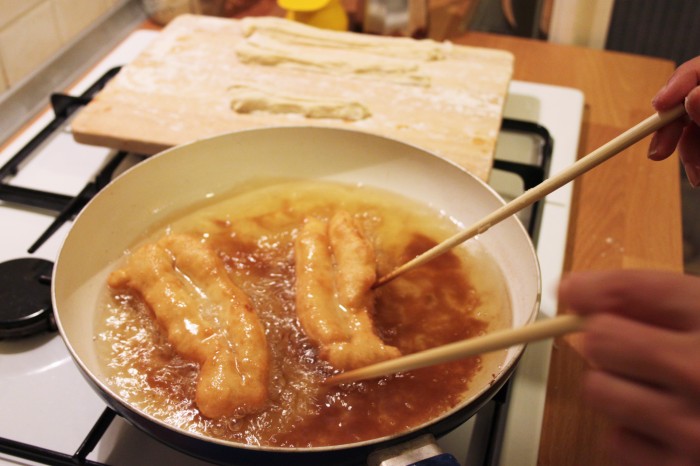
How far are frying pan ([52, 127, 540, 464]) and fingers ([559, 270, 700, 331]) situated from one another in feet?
0.77

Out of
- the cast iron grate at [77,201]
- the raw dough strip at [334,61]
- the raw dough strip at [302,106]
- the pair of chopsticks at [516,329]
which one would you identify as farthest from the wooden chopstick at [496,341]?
the raw dough strip at [334,61]

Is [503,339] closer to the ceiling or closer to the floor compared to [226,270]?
closer to the ceiling

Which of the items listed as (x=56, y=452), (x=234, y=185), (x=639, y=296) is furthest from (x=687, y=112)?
(x=56, y=452)

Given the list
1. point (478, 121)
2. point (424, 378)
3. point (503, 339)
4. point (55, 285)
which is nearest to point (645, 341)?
point (503, 339)

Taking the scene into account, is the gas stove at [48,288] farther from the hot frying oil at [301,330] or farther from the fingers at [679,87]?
the fingers at [679,87]

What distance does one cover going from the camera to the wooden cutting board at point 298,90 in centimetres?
108

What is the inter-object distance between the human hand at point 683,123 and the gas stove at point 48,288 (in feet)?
0.74

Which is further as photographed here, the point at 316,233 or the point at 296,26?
the point at 296,26

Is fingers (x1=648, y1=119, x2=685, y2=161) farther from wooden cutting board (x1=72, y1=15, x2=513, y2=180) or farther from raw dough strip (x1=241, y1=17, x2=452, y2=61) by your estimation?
raw dough strip (x1=241, y1=17, x2=452, y2=61)

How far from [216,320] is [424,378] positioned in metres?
0.25

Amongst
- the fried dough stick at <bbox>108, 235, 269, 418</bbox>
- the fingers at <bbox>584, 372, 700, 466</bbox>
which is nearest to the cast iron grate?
the fried dough stick at <bbox>108, 235, 269, 418</bbox>

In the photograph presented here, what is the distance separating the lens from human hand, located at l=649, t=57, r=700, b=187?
641 millimetres

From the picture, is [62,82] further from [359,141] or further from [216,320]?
[216,320]

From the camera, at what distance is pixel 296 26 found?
52.2 inches
